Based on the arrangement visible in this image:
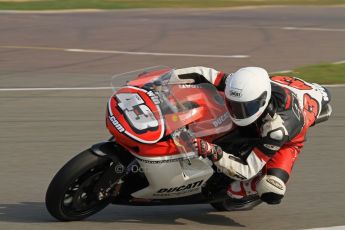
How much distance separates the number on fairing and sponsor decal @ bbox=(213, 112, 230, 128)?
47 centimetres

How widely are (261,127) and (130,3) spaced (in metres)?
18.1

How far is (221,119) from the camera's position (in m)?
6.44

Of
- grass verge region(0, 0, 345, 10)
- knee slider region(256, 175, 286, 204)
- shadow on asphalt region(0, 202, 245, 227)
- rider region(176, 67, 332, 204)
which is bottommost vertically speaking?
grass verge region(0, 0, 345, 10)

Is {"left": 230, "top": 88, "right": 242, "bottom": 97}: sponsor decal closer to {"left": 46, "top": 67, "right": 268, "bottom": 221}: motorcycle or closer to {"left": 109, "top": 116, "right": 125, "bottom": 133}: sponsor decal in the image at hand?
{"left": 46, "top": 67, "right": 268, "bottom": 221}: motorcycle

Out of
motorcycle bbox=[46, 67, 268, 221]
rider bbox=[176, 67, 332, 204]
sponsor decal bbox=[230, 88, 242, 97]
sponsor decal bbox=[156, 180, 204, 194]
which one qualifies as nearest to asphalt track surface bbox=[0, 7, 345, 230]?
motorcycle bbox=[46, 67, 268, 221]

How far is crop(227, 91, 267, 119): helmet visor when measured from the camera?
616 centimetres

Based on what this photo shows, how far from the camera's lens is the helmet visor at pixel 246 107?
20.2 ft

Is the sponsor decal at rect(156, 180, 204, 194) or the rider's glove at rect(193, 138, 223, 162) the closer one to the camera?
the rider's glove at rect(193, 138, 223, 162)

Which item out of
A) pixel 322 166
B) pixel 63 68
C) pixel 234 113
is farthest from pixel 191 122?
pixel 63 68

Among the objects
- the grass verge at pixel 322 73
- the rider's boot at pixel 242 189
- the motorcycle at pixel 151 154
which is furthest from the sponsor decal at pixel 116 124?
the grass verge at pixel 322 73

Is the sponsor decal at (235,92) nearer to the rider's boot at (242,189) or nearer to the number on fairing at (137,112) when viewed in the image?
the number on fairing at (137,112)

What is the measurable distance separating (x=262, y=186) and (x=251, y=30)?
13.4 meters

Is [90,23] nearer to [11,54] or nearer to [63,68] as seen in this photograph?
[11,54]

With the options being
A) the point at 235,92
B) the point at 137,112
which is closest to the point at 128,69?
the point at 137,112
